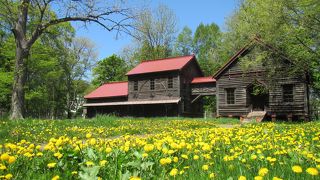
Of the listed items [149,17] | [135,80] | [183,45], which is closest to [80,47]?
[149,17]

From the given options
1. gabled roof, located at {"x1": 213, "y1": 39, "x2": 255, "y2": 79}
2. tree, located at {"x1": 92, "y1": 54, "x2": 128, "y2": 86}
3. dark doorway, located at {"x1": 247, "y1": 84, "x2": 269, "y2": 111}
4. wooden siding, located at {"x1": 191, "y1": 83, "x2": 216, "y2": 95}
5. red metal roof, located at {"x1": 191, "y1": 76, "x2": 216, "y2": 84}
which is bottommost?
dark doorway, located at {"x1": 247, "y1": 84, "x2": 269, "y2": 111}

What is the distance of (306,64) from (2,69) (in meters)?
37.1

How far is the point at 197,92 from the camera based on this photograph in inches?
1489

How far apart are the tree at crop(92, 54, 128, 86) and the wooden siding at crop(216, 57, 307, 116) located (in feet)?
112

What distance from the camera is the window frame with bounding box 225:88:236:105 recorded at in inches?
1275

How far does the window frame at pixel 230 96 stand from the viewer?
32.4 metres

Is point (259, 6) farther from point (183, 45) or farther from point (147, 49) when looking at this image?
point (183, 45)

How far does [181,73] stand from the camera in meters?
37.4

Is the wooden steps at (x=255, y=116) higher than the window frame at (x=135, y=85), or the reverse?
the window frame at (x=135, y=85)

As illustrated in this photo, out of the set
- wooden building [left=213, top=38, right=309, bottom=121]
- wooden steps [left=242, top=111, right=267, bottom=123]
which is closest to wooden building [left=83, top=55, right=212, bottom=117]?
wooden building [left=213, top=38, right=309, bottom=121]

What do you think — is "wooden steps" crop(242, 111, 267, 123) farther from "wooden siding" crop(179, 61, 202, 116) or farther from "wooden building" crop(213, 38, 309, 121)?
"wooden siding" crop(179, 61, 202, 116)

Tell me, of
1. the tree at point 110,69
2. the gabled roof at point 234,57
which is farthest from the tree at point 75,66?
the gabled roof at point 234,57

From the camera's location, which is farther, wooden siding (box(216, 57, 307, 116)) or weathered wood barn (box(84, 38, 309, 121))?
weathered wood barn (box(84, 38, 309, 121))

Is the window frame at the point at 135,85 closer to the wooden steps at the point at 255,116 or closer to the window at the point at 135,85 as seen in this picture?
the window at the point at 135,85
